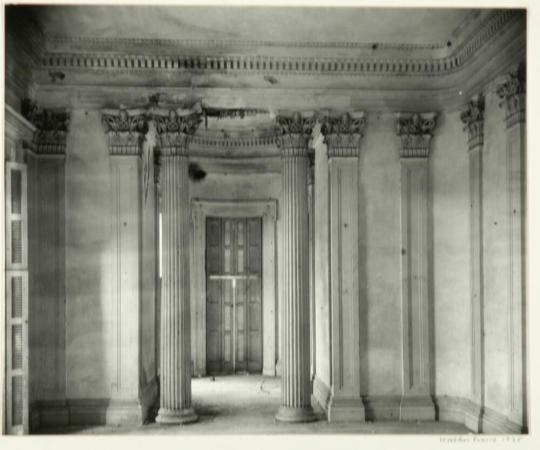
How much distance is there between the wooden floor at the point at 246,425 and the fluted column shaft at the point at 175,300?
1.12 ft

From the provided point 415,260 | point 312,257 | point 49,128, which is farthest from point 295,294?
point 49,128

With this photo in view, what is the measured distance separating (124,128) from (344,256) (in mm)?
3540

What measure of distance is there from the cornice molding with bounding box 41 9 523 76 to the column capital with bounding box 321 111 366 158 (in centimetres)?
61

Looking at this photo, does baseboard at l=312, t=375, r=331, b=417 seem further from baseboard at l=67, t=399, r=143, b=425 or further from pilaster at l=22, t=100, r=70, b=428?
pilaster at l=22, t=100, r=70, b=428

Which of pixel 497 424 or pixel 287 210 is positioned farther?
pixel 287 210

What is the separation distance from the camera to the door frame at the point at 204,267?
43.1 feet

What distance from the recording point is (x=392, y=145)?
9391 millimetres

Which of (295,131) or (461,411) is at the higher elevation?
(295,131)

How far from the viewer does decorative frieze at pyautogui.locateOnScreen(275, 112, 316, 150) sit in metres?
9.19

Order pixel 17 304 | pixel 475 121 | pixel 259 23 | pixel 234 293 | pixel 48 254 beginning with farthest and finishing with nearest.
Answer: pixel 234 293 → pixel 48 254 → pixel 475 121 → pixel 259 23 → pixel 17 304

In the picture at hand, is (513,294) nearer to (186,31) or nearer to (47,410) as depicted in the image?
(186,31)

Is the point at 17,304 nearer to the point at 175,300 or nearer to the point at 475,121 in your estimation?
the point at 175,300

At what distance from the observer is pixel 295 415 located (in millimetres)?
9070
